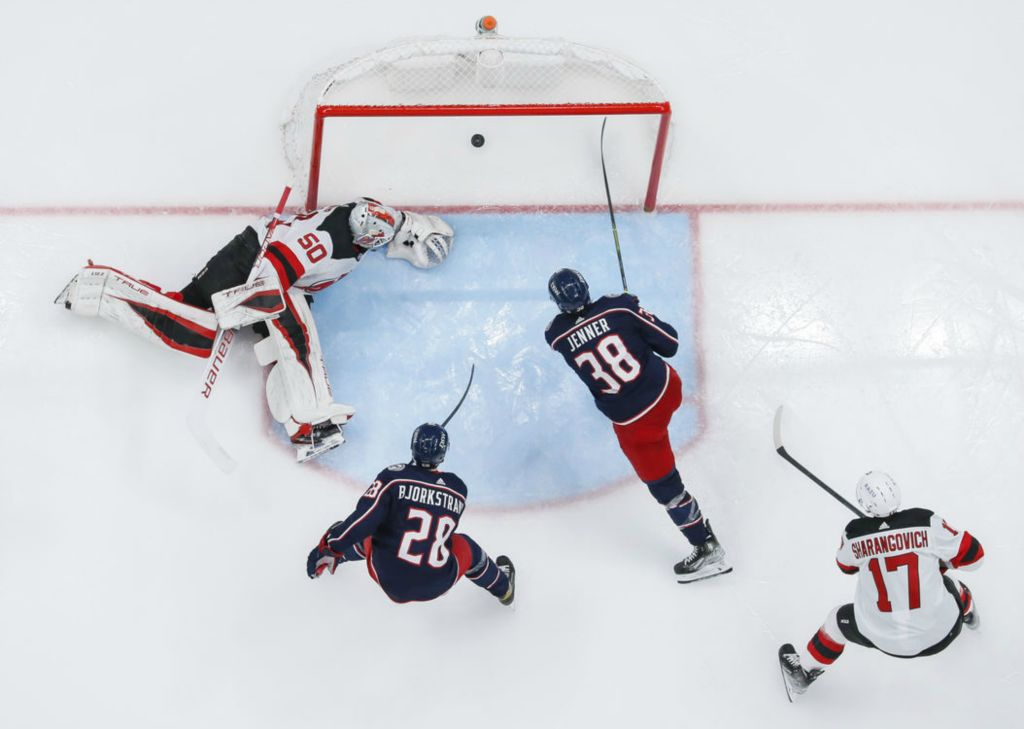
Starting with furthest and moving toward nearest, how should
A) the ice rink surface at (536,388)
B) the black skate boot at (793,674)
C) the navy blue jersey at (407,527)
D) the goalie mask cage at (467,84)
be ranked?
the goalie mask cage at (467,84)
the ice rink surface at (536,388)
the black skate boot at (793,674)
the navy blue jersey at (407,527)

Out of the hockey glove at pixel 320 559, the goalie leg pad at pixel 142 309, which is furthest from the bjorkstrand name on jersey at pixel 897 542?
the goalie leg pad at pixel 142 309

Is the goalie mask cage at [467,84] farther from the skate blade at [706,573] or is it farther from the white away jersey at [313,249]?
the skate blade at [706,573]

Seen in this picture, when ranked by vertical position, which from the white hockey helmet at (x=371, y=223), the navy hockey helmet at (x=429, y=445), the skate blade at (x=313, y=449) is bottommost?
the skate blade at (x=313, y=449)

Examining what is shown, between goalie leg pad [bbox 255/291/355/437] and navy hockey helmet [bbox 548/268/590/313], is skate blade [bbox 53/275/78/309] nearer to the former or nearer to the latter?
goalie leg pad [bbox 255/291/355/437]

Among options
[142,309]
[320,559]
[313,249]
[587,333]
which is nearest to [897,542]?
[587,333]

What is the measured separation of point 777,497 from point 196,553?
2.13m

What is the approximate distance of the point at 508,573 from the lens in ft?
12.8

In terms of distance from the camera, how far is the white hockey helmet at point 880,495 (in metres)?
3.38

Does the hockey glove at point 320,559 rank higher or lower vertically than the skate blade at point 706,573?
higher

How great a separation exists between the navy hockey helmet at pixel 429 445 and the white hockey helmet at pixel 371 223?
872mm

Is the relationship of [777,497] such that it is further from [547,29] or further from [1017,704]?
[547,29]

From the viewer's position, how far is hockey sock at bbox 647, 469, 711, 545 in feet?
12.5

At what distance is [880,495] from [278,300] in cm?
215

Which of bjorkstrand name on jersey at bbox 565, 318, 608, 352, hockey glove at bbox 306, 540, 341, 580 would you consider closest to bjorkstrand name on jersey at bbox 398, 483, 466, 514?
hockey glove at bbox 306, 540, 341, 580
